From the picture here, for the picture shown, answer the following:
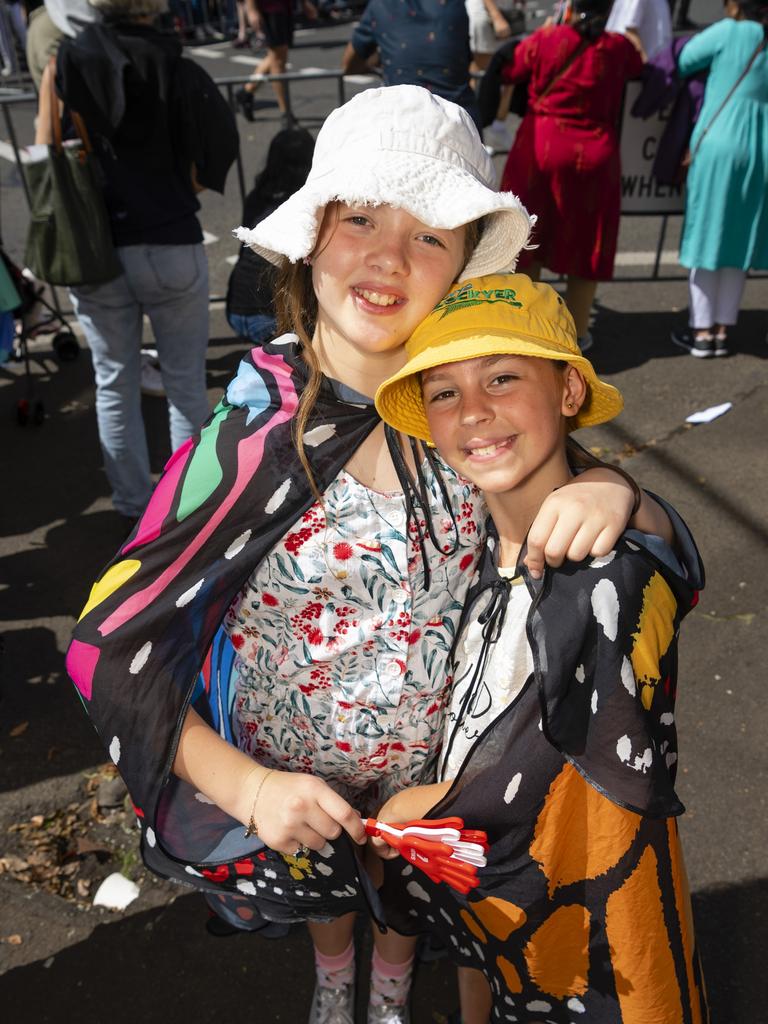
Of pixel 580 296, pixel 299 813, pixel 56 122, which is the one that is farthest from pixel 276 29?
pixel 299 813

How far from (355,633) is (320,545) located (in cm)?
20

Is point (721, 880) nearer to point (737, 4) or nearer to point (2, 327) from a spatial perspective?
point (2, 327)

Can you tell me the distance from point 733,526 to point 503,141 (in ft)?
21.7

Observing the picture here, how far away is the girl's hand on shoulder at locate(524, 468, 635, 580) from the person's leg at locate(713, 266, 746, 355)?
4.55 meters

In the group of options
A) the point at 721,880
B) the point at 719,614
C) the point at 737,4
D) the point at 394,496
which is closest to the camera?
the point at 394,496

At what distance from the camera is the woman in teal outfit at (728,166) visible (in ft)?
16.7

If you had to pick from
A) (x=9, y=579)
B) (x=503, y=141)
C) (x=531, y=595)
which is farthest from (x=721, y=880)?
(x=503, y=141)

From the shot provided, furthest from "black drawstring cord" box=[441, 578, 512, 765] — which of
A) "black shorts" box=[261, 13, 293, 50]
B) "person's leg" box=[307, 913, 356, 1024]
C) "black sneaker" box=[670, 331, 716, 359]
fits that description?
"black shorts" box=[261, 13, 293, 50]

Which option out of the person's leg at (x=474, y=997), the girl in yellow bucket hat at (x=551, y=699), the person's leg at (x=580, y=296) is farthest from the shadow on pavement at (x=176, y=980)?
the person's leg at (x=580, y=296)

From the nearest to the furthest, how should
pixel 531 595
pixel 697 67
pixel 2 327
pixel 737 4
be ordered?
pixel 531 595
pixel 2 327
pixel 737 4
pixel 697 67

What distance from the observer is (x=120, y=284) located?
3.88m

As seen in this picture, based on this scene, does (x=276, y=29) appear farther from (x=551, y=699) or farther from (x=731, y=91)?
(x=551, y=699)

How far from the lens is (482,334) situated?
152 cm

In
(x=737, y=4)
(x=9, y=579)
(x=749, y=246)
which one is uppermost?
(x=737, y=4)
